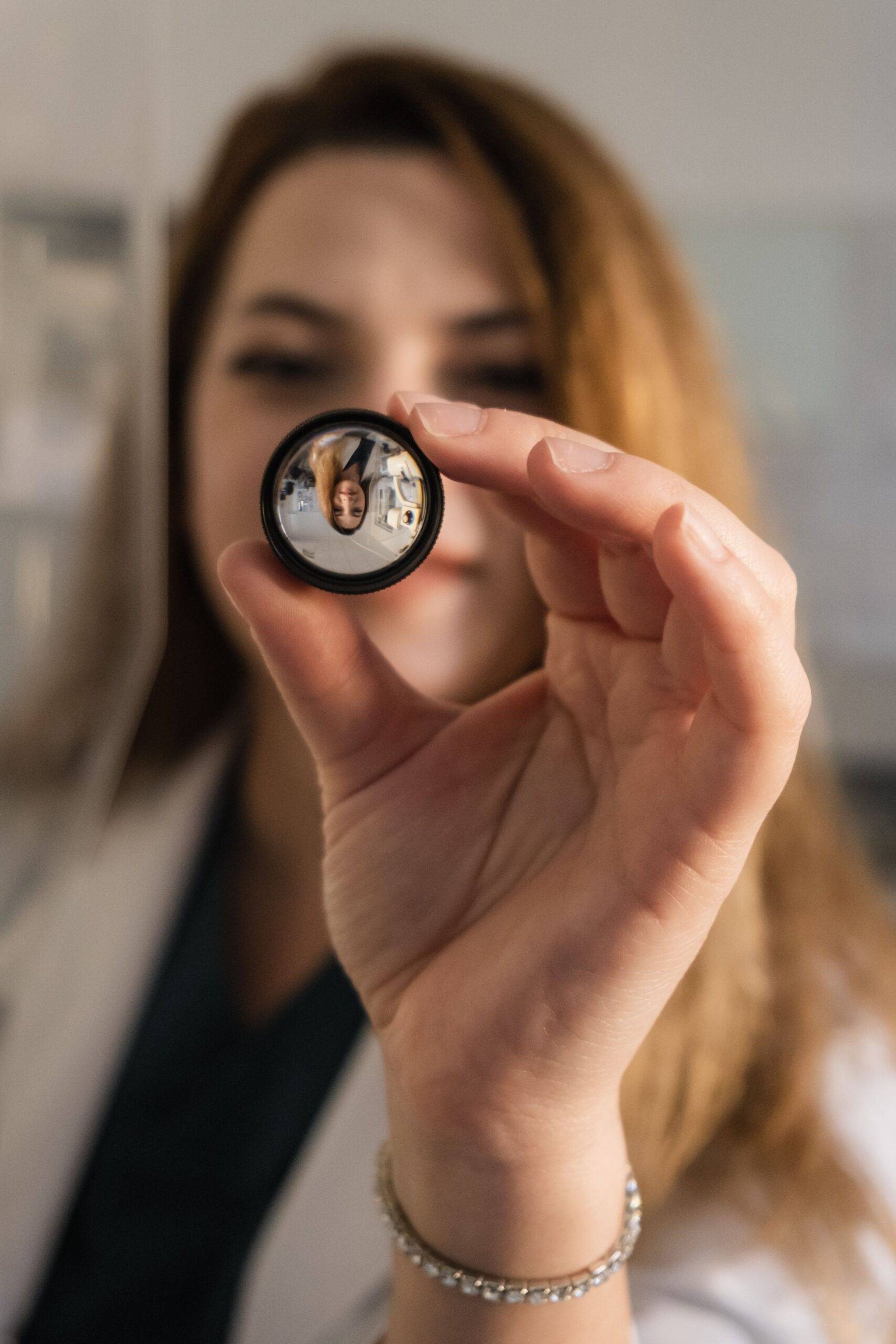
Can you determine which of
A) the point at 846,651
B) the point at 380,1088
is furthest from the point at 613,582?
the point at 846,651

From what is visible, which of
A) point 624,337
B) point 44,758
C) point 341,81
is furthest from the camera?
point 44,758

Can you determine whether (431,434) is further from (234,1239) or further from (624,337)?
(234,1239)

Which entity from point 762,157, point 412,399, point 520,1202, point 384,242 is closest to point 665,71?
point 762,157

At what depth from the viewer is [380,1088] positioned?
0.64 metres

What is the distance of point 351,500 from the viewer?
41 cm

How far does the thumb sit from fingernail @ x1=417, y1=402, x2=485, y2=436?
9cm

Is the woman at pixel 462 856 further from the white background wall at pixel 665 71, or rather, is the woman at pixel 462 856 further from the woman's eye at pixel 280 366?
the white background wall at pixel 665 71

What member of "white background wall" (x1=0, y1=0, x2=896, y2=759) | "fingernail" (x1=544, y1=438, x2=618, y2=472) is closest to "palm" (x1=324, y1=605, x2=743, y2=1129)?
"fingernail" (x1=544, y1=438, x2=618, y2=472)

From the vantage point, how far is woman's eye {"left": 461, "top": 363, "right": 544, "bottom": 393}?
33.5 inches

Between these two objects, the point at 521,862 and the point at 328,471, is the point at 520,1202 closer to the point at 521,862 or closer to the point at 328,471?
the point at 521,862

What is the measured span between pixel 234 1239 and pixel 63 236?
0.99 meters

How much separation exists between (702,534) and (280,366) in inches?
25.4

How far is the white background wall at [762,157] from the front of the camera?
4.15ft

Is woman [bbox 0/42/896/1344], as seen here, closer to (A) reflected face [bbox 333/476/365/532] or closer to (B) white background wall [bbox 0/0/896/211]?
(A) reflected face [bbox 333/476/365/532]
